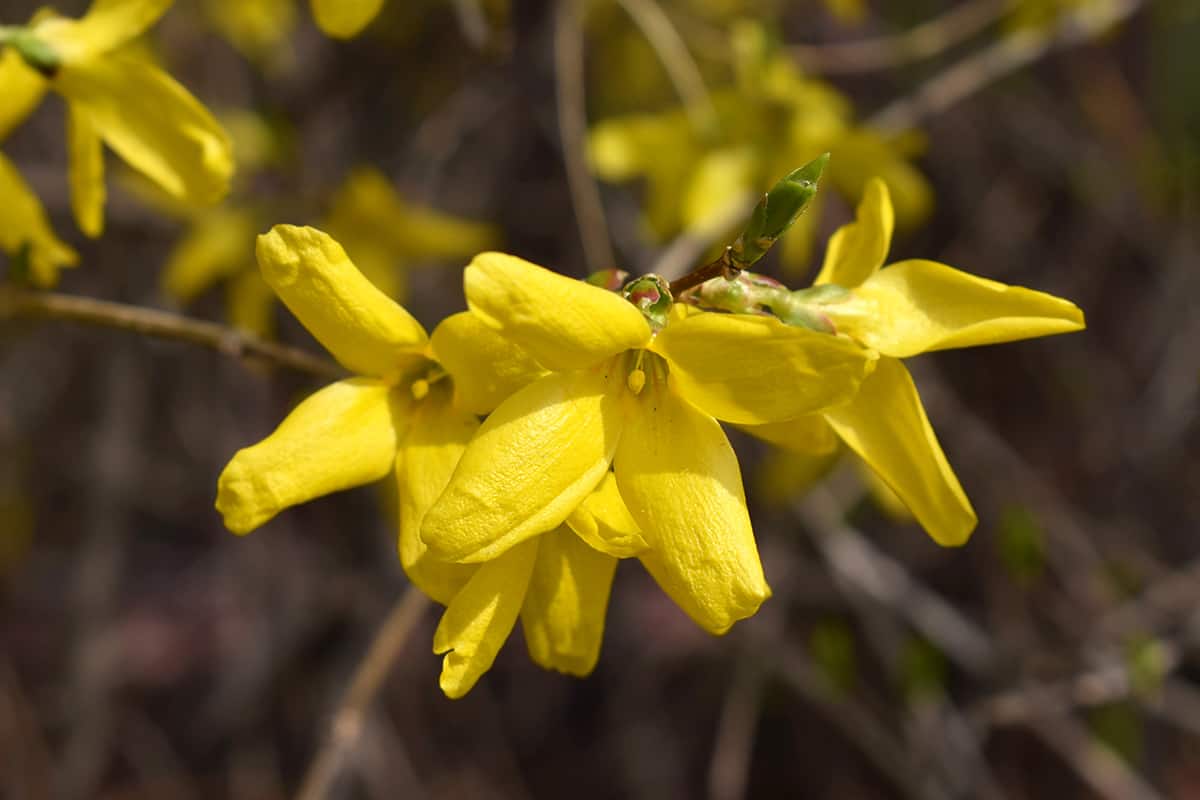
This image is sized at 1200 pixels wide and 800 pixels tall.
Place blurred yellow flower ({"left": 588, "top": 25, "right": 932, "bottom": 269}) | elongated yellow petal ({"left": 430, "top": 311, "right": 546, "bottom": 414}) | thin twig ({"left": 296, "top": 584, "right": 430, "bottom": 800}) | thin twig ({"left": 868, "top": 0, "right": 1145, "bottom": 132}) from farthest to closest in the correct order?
thin twig ({"left": 868, "top": 0, "right": 1145, "bottom": 132}) < blurred yellow flower ({"left": 588, "top": 25, "right": 932, "bottom": 269}) < thin twig ({"left": 296, "top": 584, "right": 430, "bottom": 800}) < elongated yellow petal ({"left": 430, "top": 311, "right": 546, "bottom": 414})

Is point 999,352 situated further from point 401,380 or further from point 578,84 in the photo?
point 401,380

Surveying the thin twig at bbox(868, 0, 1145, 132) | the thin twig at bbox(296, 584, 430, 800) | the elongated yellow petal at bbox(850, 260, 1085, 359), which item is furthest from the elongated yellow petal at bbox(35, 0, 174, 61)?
the thin twig at bbox(868, 0, 1145, 132)

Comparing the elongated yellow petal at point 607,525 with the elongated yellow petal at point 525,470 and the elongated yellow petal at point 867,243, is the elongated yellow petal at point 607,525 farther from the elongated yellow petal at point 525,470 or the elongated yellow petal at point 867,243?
the elongated yellow petal at point 867,243

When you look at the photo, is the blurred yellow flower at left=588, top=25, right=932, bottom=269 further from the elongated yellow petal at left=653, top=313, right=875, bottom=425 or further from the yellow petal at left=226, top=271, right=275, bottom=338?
the elongated yellow petal at left=653, top=313, right=875, bottom=425

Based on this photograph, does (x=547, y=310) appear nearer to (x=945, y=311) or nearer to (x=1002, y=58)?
(x=945, y=311)

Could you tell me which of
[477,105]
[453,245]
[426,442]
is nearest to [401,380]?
[426,442]

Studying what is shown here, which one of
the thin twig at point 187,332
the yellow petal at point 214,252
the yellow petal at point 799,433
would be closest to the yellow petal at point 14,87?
the thin twig at point 187,332

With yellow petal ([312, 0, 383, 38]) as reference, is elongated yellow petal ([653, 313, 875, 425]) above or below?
below

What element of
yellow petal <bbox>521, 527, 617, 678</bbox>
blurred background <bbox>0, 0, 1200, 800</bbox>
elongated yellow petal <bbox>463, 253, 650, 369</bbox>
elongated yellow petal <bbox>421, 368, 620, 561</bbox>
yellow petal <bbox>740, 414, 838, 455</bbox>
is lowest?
blurred background <bbox>0, 0, 1200, 800</bbox>
